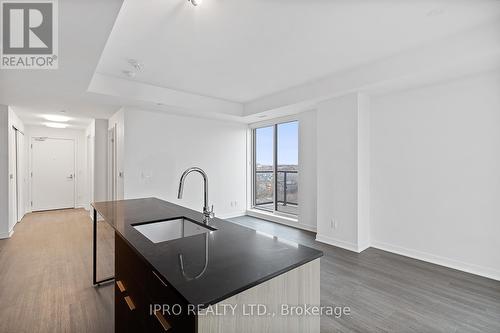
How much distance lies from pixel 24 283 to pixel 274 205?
171 inches

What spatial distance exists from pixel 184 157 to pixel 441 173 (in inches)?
169

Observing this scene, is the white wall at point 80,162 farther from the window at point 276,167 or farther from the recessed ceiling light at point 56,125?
the window at point 276,167

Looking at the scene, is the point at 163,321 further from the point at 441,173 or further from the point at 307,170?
the point at 307,170

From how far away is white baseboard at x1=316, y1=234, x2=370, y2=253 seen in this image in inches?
141

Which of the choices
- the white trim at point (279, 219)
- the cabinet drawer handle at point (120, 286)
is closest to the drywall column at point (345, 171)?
the white trim at point (279, 219)

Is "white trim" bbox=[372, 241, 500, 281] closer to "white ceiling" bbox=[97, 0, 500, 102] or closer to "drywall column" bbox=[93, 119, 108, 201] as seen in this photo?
"white ceiling" bbox=[97, 0, 500, 102]

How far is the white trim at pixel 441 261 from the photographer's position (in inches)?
109

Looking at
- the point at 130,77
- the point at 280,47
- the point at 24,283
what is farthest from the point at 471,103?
the point at 24,283

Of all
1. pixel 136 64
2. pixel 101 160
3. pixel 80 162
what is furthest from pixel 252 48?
pixel 80 162

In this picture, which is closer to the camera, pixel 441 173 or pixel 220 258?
pixel 220 258

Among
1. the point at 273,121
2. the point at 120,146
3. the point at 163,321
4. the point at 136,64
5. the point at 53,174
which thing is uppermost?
the point at 136,64

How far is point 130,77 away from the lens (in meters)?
3.59

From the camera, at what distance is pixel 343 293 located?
2.41 m

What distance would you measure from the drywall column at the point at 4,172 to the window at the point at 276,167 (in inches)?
189
